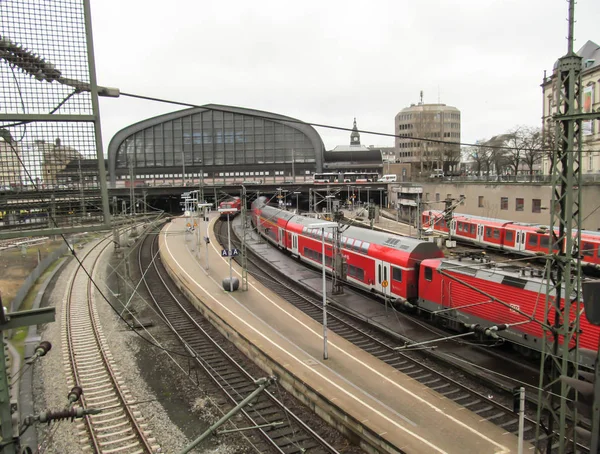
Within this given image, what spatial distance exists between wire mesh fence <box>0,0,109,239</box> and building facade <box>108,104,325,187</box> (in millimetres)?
79683

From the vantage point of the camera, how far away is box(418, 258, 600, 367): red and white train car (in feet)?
44.2

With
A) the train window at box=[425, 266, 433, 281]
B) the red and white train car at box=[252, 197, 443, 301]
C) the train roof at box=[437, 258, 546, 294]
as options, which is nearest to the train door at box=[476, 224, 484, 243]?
the red and white train car at box=[252, 197, 443, 301]

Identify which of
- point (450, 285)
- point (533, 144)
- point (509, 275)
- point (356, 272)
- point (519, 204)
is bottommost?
point (356, 272)

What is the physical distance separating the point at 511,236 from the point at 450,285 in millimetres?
18072

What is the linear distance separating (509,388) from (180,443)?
9.37m

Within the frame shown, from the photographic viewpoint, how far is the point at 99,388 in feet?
46.5

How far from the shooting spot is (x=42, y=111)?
219 inches

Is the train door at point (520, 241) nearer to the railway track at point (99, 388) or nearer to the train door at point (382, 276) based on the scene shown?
the train door at point (382, 276)

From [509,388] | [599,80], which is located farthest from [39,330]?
[599,80]

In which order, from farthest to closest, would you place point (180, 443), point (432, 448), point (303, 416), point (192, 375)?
point (192, 375)
point (303, 416)
point (180, 443)
point (432, 448)

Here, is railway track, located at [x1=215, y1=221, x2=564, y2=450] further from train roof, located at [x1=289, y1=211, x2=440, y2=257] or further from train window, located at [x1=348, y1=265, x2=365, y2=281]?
train roof, located at [x1=289, y1=211, x2=440, y2=257]

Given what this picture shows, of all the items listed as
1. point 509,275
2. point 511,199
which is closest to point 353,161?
point 511,199

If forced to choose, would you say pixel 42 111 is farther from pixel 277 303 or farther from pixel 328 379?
pixel 277 303

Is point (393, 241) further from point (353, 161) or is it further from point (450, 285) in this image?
point (353, 161)
